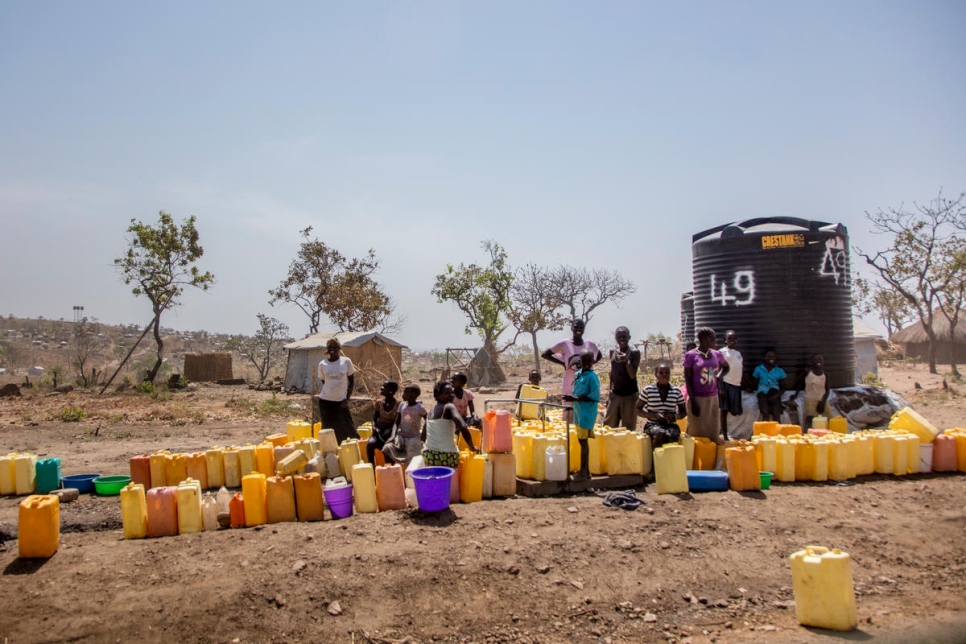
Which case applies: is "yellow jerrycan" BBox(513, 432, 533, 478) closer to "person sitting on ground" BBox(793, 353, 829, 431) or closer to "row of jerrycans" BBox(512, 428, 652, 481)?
"row of jerrycans" BBox(512, 428, 652, 481)

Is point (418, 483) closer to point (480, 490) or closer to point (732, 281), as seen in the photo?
point (480, 490)

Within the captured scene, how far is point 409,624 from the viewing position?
4.17m

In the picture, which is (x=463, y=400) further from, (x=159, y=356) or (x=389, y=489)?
(x=159, y=356)

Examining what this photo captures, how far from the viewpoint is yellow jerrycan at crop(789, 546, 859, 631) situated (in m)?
4.01

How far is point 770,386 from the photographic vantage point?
9453 millimetres

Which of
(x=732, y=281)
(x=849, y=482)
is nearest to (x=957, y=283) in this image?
(x=732, y=281)

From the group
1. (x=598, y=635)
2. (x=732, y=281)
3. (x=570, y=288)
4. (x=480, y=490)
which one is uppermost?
(x=570, y=288)

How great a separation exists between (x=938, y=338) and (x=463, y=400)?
33875 mm

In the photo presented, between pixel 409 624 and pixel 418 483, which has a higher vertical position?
pixel 418 483

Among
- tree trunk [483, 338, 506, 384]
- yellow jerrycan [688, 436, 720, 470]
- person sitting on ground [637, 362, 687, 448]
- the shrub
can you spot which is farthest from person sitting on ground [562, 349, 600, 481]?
tree trunk [483, 338, 506, 384]

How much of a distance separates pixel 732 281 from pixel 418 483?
6.69 metres

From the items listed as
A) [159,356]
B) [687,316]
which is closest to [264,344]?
[159,356]

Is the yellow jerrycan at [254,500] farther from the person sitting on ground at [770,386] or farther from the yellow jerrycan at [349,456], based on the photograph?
the person sitting on ground at [770,386]

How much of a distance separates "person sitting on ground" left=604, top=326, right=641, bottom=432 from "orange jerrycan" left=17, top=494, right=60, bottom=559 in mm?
5349
